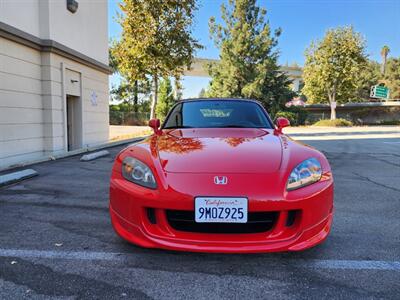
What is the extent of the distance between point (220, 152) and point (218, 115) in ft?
4.15

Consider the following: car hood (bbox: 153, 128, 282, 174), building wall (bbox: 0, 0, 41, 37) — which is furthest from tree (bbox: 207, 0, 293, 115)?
car hood (bbox: 153, 128, 282, 174)

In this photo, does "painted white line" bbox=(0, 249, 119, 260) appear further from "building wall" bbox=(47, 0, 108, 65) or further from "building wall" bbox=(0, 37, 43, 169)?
"building wall" bbox=(47, 0, 108, 65)

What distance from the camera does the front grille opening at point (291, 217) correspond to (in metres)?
2.36

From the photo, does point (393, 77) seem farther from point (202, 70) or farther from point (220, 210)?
point (220, 210)

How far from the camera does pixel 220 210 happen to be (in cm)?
227

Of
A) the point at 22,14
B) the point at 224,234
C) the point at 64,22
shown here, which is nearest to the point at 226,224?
the point at 224,234

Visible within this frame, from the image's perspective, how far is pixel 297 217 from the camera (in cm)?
237

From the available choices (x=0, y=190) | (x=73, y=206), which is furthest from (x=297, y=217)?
(x=0, y=190)

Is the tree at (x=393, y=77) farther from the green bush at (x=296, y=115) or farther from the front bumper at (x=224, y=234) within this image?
the front bumper at (x=224, y=234)

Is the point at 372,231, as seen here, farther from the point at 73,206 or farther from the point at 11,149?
the point at 11,149

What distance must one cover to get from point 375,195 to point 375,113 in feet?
147

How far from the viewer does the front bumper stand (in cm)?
228

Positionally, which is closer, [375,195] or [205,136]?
[205,136]

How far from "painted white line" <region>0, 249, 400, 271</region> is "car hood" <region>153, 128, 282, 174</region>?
0.77 metres
